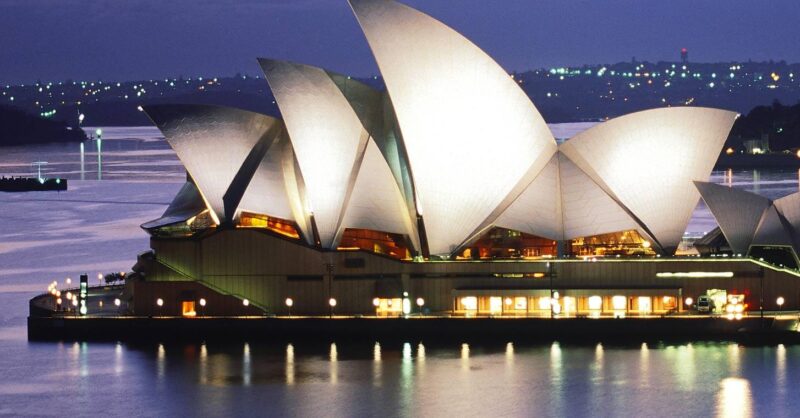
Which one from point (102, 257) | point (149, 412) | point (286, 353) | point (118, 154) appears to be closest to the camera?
point (149, 412)

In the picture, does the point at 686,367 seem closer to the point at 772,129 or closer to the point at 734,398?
the point at 734,398

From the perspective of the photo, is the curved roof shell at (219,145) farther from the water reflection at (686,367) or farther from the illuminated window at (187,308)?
the water reflection at (686,367)

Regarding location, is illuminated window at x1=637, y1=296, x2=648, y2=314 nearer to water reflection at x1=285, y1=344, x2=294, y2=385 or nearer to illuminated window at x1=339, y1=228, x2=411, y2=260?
illuminated window at x1=339, y1=228, x2=411, y2=260

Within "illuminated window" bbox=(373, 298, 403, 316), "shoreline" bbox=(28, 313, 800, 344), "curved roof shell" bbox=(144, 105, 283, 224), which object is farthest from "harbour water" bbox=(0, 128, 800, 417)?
"curved roof shell" bbox=(144, 105, 283, 224)

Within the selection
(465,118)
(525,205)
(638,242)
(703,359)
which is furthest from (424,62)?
(703,359)

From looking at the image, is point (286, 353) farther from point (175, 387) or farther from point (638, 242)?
point (638, 242)

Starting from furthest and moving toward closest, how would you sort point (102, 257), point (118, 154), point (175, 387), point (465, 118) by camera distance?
point (118, 154) < point (102, 257) < point (465, 118) < point (175, 387)
